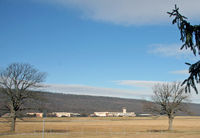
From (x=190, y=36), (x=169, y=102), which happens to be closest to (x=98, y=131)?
(x=169, y=102)

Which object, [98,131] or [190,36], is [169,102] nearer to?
[98,131]

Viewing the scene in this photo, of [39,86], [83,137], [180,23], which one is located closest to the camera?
[180,23]

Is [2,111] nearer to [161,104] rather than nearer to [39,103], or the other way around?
[39,103]

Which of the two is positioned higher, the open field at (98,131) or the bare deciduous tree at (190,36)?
the bare deciduous tree at (190,36)

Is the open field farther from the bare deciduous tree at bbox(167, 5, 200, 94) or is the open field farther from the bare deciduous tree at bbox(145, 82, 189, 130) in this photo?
the bare deciduous tree at bbox(167, 5, 200, 94)

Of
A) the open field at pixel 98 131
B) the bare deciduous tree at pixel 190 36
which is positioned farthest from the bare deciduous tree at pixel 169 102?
the bare deciduous tree at pixel 190 36

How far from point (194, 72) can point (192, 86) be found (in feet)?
1.69

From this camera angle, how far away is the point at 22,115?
45781 millimetres

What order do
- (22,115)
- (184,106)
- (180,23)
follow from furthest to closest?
(184,106) < (22,115) < (180,23)

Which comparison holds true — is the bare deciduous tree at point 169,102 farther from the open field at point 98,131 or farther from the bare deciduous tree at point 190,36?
the bare deciduous tree at point 190,36

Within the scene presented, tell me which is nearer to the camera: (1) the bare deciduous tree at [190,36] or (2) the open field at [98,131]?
(1) the bare deciduous tree at [190,36]

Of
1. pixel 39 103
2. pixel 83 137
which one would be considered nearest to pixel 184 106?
pixel 83 137

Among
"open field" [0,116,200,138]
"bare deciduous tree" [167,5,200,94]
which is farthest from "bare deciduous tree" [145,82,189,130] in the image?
"bare deciduous tree" [167,5,200,94]

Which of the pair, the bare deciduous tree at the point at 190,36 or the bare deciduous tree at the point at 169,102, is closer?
the bare deciduous tree at the point at 190,36
